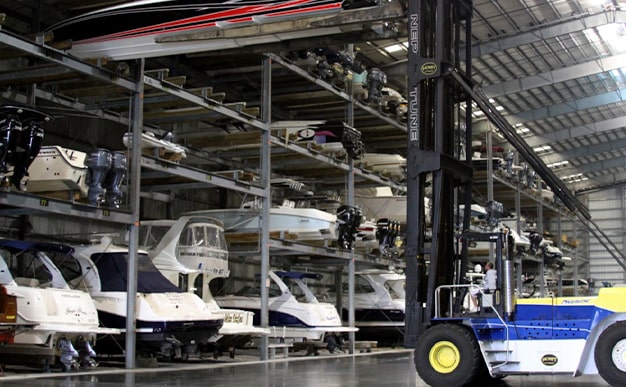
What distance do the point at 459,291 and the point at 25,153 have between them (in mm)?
7281

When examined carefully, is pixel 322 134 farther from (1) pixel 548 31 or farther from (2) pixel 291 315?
(1) pixel 548 31

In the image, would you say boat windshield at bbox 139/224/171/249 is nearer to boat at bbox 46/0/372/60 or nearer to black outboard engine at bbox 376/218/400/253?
boat at bbox 46/0/372/60

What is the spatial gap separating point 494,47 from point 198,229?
15.5 meters

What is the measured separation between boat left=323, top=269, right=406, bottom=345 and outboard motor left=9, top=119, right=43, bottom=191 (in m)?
14.6

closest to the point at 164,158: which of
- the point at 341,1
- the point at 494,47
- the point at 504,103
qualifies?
the point at 341,1

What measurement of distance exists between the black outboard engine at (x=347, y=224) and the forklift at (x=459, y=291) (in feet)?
29.1

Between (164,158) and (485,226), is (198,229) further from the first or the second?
(485,226)

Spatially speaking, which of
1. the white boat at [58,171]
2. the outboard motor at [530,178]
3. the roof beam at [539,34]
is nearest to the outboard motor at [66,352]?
the white boat at [58,171]

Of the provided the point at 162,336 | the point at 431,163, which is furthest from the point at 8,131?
the point at 431,163

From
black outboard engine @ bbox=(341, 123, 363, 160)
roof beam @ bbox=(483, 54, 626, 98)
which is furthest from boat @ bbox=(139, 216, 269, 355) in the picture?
roof beam @ bbox=(483, 54, 626, 98)

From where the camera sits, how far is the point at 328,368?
16234 mm

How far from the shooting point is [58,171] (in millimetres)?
15266

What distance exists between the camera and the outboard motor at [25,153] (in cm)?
1419

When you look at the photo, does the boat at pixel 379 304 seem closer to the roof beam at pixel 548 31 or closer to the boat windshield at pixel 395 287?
the boat windshield at pixel 395 287
